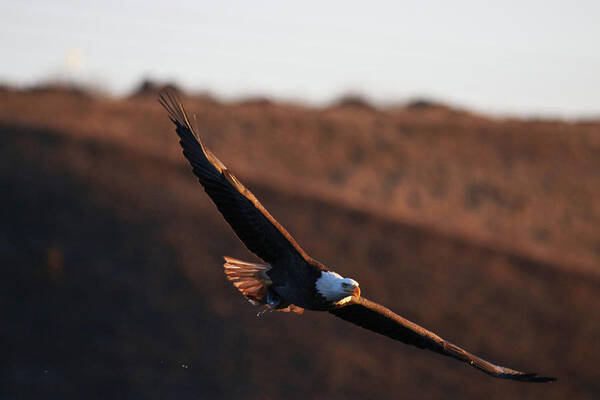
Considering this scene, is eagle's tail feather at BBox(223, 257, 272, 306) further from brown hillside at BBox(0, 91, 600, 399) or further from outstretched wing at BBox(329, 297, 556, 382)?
brown hillside at BBox(0, 91, 600, 399)

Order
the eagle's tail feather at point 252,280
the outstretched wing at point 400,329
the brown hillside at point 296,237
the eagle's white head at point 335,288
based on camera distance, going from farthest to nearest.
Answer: the brown hillside at point 296,237 → the outstretched wing at point 400,329 → the eagle's tail feather at point 252,280 → the eagle's white head at point 335,288

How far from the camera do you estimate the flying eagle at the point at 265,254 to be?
8.10 m

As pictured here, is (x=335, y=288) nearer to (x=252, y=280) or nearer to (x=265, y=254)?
(x=265, y=254)

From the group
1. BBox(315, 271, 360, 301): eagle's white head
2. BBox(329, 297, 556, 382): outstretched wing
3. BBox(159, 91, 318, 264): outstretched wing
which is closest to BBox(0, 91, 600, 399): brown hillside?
BBox(329, 297, 556, 382): outstretched wing

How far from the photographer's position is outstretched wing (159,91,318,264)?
8.11 metres

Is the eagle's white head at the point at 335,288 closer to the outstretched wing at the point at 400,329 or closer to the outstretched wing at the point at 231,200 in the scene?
the outstretched wing at the point at 231,200

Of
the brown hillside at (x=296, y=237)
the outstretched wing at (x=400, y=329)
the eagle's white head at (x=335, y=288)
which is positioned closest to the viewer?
the eagle's white head at (x=335, y=288)

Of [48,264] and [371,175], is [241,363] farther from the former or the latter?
[371,175]

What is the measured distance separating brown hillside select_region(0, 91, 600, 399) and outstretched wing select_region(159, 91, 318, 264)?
754 cm

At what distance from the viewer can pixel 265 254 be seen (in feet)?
27.8

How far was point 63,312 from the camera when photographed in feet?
53.7

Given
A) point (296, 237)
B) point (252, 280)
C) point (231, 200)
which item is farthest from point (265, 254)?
point (296, 237)

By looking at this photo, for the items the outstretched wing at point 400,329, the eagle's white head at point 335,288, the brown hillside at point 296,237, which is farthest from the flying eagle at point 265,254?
the brown hillside at point 296,237

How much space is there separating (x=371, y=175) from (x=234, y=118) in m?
3.92
